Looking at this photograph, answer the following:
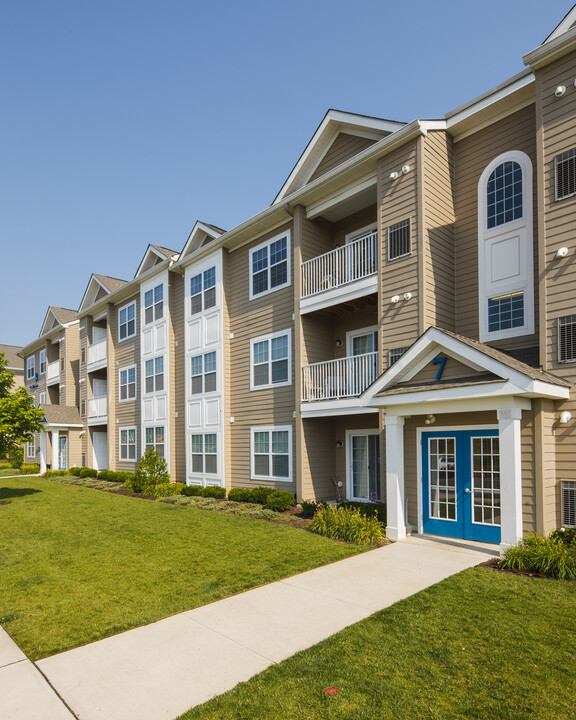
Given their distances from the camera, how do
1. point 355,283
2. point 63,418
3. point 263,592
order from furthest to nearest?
point 63,418 < point 355,283 < point 263,592

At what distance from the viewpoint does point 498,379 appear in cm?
880

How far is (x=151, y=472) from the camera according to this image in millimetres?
20078

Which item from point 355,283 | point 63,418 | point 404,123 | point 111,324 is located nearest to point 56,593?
point 355,283

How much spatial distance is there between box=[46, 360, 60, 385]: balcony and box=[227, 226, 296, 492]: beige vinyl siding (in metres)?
21.6

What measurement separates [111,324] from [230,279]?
11426 millimetres

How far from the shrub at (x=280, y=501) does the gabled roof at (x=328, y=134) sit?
354 inches

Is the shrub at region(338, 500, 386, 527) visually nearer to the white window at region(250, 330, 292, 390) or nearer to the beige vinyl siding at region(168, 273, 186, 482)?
the white window at region(250, 330, 292, 390)

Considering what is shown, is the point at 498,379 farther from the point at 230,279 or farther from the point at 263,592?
the point at 230,279

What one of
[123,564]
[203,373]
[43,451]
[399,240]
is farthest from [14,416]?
[43,451]

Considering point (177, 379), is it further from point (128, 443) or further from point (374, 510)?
point (374, 510)

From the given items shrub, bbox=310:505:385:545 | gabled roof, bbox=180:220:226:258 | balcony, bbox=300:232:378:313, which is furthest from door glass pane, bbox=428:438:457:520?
gabled roof, bbox=180:220:226:258

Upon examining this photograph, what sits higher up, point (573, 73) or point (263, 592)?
point (573, 73)

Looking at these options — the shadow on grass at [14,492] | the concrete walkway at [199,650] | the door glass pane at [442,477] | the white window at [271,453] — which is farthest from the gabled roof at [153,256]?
the concrete walkway at [199,650]

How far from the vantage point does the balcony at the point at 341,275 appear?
13.2m
